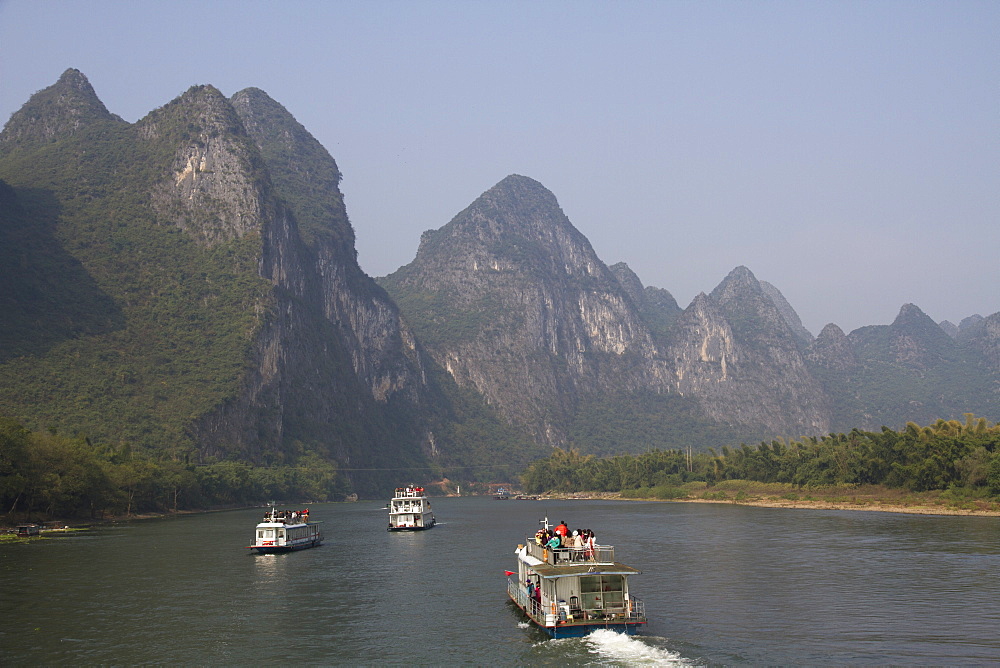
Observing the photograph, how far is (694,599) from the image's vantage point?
2087 inches

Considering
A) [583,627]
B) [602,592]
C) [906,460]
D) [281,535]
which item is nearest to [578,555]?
[602,592]

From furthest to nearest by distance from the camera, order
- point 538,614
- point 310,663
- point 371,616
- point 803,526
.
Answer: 1. point 803,526
2. point 371,616
3. point 538,614
4. point 310,663

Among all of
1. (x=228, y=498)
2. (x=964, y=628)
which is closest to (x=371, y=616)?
(x=964, y=628)

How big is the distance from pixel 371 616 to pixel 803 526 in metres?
66.8

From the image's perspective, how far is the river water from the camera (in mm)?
40125

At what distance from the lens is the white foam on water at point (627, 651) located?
123 ft

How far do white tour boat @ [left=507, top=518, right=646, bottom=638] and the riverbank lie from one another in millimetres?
82777

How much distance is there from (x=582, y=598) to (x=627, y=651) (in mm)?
3767

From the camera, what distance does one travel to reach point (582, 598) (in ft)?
136

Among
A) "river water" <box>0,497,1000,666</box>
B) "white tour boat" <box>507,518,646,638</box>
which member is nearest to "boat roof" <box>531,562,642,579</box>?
"white tour boat" <box>507,518,646,638</box>

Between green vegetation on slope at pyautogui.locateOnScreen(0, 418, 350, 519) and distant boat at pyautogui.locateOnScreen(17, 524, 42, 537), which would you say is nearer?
distant boat at pyautogui.locateOnScreen(17, 524, 42, 537)

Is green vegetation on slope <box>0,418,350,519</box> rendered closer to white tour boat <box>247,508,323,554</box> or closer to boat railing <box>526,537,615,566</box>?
white tour boat <box>247,508,323,554</box>

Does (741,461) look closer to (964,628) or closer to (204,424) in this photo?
(204,424)

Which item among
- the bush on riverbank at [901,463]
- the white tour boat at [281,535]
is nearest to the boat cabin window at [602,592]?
the white tour boat at [281,535]
